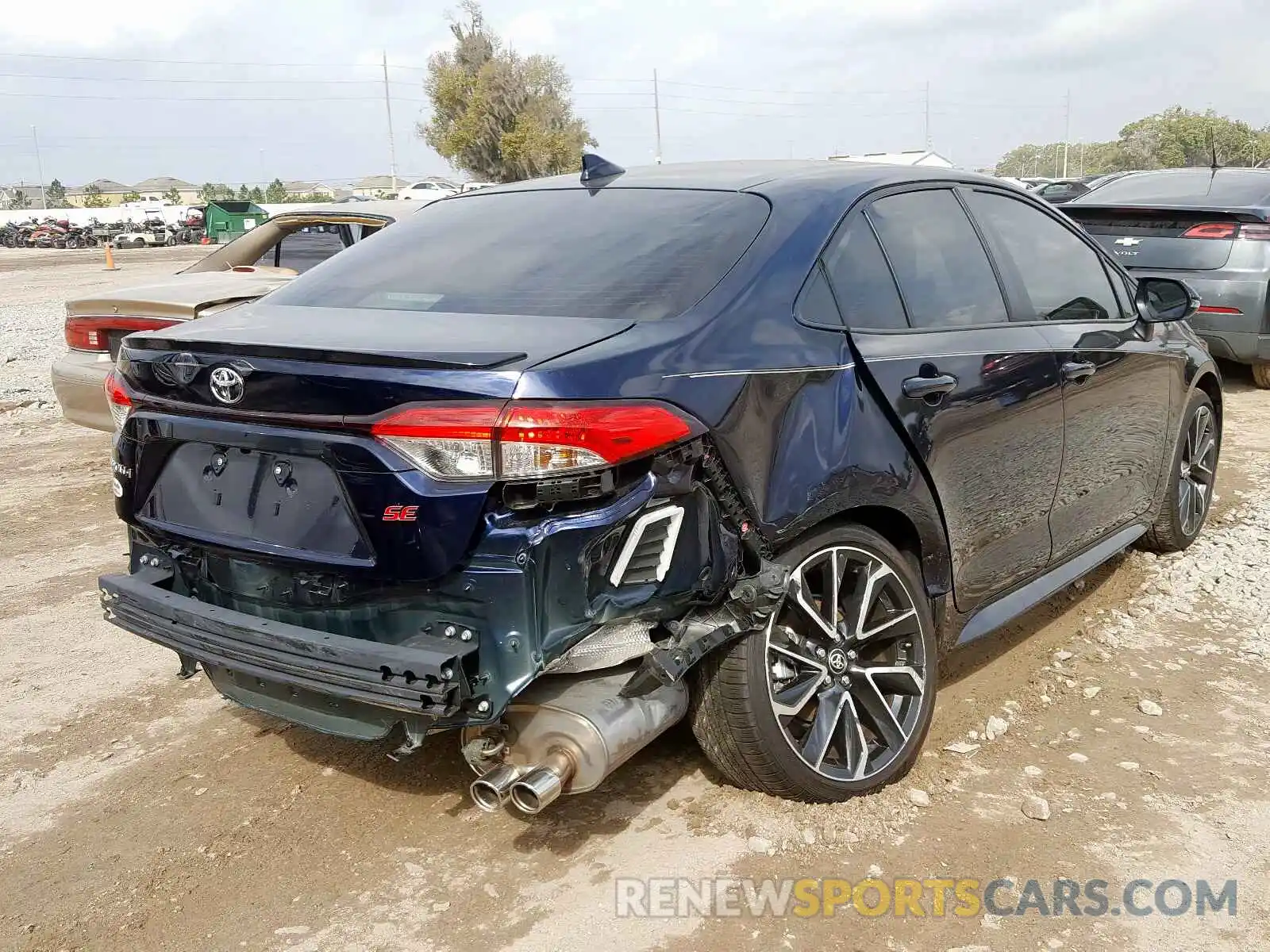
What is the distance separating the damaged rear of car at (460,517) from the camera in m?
2.52

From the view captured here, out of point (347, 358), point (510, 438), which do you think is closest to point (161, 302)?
point (347, 358)

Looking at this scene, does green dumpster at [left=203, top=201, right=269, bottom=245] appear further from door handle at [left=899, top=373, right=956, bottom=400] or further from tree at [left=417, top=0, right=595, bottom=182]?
door handle at [left=899, top=373, right=956, bottom=400]

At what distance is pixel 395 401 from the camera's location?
254cm

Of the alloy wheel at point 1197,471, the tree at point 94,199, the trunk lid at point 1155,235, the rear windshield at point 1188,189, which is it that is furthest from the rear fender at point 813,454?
the tree at point 94,199

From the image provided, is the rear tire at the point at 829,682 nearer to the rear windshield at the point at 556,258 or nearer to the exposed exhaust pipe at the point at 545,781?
the exposed exhaust pipe at the point at 545,781

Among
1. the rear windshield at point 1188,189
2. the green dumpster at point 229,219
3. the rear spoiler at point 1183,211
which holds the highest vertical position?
the green dumpster at point 229,219

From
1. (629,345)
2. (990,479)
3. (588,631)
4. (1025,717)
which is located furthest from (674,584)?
(1025,717)

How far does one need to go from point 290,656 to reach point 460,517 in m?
0.57

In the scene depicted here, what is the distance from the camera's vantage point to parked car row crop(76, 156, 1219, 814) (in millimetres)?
2545

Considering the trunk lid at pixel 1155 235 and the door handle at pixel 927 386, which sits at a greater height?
the trunk lid at pixel 1155 235

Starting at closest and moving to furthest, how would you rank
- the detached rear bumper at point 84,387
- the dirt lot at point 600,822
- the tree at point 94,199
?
the dirt lot at point 600,822 → the detached rear bumper at point 84,387 → the tree at point 94,199

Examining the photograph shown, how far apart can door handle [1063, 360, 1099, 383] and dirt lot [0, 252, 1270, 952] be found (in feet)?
3.39

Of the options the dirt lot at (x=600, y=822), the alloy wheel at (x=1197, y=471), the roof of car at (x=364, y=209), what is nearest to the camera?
the dirt lot at (x=600, y=822)

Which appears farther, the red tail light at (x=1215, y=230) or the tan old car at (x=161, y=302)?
the red tail light at (x=1215, y=230)
